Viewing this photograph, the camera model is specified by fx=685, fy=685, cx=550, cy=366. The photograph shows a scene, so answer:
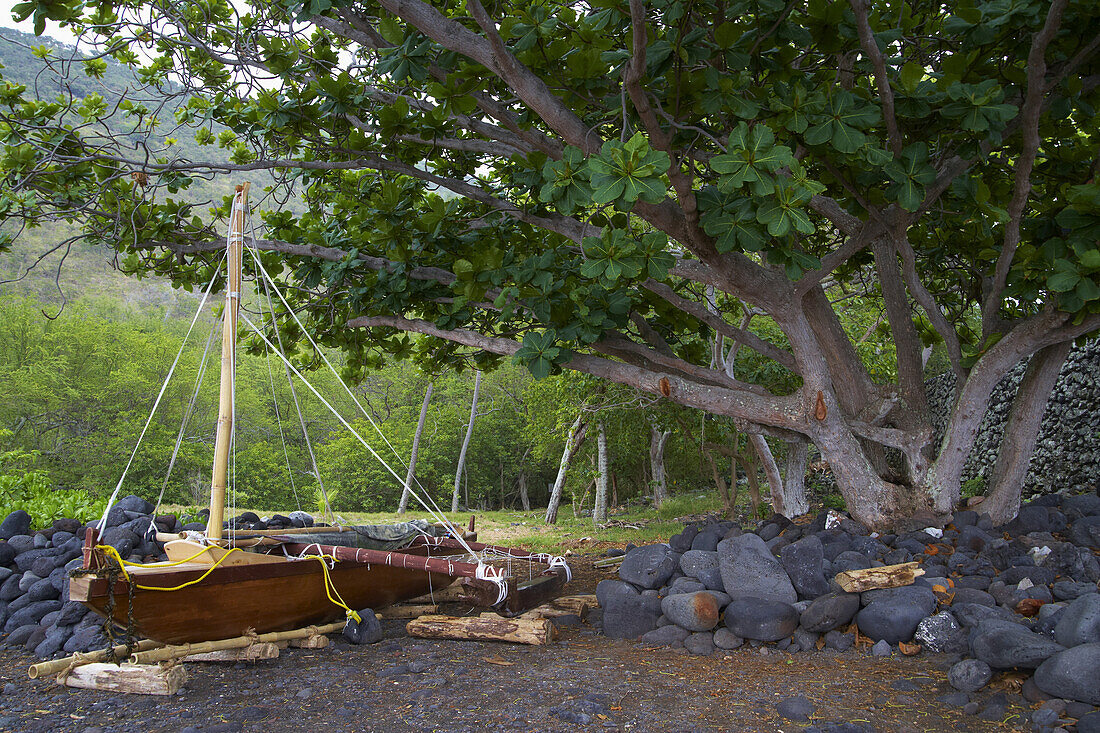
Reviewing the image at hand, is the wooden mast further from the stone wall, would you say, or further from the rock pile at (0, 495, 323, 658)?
the stone wall

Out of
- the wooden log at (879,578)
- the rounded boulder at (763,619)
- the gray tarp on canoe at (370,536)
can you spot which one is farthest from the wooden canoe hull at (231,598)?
the wooden log at (879,578)

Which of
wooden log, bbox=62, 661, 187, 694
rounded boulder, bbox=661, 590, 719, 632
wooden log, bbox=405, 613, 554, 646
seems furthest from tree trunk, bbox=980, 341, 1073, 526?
wooden log, bbox=62, 661, 187, 694

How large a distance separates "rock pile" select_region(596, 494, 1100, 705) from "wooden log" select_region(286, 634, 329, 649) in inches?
83.4

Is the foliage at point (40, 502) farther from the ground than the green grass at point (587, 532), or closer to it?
farther from the ground

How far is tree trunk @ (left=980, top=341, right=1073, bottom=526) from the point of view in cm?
553

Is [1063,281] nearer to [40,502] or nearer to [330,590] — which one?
[330,590]

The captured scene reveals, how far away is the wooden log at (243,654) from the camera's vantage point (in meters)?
4.52

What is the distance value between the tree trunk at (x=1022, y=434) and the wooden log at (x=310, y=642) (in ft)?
17.5

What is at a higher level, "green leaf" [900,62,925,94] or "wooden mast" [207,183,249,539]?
"green leaf" [900,62,925,94]

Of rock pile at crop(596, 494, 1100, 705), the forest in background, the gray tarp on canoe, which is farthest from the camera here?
the forest in background

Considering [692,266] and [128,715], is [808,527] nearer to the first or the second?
[692,266]

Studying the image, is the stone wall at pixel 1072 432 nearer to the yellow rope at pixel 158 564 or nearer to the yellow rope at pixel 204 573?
the yellow rope at pixel 204 573

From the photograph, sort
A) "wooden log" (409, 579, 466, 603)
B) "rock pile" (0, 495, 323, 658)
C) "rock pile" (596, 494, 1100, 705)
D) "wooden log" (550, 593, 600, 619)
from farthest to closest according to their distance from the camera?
1. "wooden log" (409, 579, 466, 603)
2. "wooden log" (550, 593, 600, 619)
3. "rock pile" (0, 495, 323, 658)
4. "rock pile" (596, 494, 1100, 705)

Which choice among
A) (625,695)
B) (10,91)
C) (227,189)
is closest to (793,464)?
(625,695)
